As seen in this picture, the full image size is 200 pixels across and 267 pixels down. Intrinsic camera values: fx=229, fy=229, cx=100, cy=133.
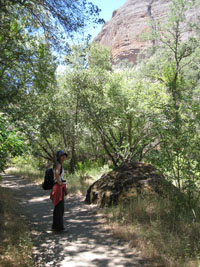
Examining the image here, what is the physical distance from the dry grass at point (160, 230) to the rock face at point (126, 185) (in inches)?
19.9

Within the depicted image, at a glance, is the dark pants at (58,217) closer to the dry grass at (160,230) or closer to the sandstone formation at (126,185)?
the dry grass at (160,230)

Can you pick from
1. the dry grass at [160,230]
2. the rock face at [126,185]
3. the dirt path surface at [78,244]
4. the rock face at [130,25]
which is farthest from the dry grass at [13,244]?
the rock face at [130,25]

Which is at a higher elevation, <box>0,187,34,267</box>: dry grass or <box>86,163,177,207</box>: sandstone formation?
<box>86,163,177,207</box>: sandstone formation

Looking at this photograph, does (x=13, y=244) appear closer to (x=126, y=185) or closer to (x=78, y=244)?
(x=78, y=244)

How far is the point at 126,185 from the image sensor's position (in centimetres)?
691

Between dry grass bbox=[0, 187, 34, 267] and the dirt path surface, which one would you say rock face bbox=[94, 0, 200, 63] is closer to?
the dirt path surface

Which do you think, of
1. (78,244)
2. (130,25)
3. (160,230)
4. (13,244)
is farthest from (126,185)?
(130,25)

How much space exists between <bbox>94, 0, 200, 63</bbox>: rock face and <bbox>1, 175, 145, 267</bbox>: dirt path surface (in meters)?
58.9

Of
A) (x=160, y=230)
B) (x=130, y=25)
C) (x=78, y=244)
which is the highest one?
(x=130, y=25)

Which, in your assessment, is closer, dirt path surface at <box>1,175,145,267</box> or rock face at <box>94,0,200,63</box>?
dirt path surface at <box>1,175,145,267</box>

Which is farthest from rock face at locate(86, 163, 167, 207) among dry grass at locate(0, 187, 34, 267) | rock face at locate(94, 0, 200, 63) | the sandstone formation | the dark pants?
rock face at locate(94, 0, 200, 63)

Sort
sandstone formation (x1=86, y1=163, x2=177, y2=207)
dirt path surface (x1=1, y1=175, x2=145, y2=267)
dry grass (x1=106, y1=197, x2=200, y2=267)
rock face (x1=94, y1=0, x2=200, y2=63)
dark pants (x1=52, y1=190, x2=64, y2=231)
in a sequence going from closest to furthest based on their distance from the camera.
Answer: dry grass (x1=106, y1=197, x2=200, y2=267) → dirt path surface (x1=1, y1=175, x2=145, y2=267) → dark pants (x1=52, y1=190, x2=64, y2=231) → sandstone formation (x1=86, y1=163, x2=177, y2=207) → rock face (x1=94, y1=0, x2=200, y2=63)

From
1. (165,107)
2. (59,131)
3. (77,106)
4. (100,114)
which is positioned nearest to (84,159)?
(59,131)

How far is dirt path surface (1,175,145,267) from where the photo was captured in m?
3.60
